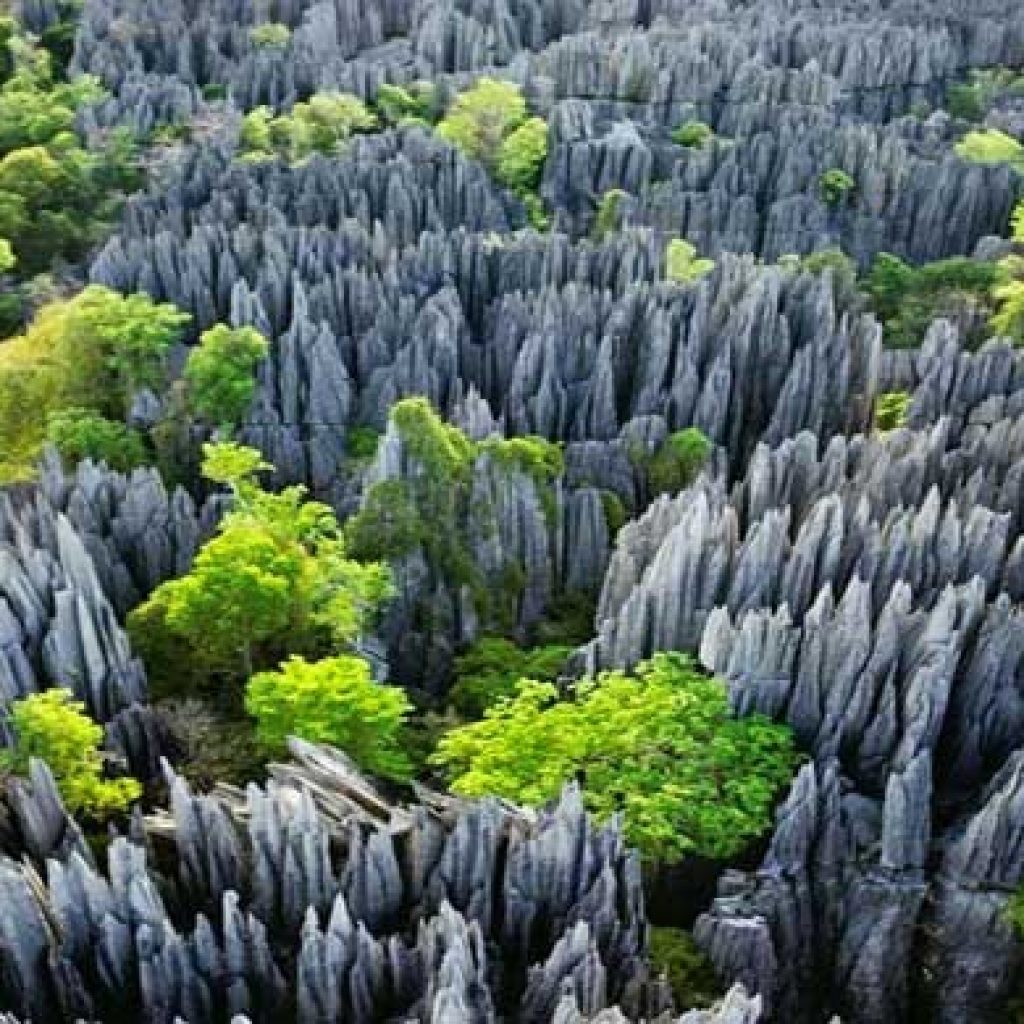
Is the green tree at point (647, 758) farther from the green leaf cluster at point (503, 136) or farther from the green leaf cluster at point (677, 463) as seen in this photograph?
the green leaf cluster at point (503, 136)

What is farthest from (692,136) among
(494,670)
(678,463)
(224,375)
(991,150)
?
(494,670)

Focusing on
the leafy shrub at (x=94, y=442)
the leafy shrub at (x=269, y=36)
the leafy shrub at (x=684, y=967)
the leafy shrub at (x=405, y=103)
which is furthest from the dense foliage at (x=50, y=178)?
the leafy shrub at (x=684, y=967)

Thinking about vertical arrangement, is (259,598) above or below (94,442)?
above

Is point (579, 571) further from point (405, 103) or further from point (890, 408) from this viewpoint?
point (405, 103)

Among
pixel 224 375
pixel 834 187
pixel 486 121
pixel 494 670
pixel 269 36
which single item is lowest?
pixel 494 670

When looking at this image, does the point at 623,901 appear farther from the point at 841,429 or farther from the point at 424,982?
the point at 841,429

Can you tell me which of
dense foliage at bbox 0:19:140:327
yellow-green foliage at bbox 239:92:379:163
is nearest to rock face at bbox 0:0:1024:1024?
yellow-green foliage at bbox 239:92:379:163
